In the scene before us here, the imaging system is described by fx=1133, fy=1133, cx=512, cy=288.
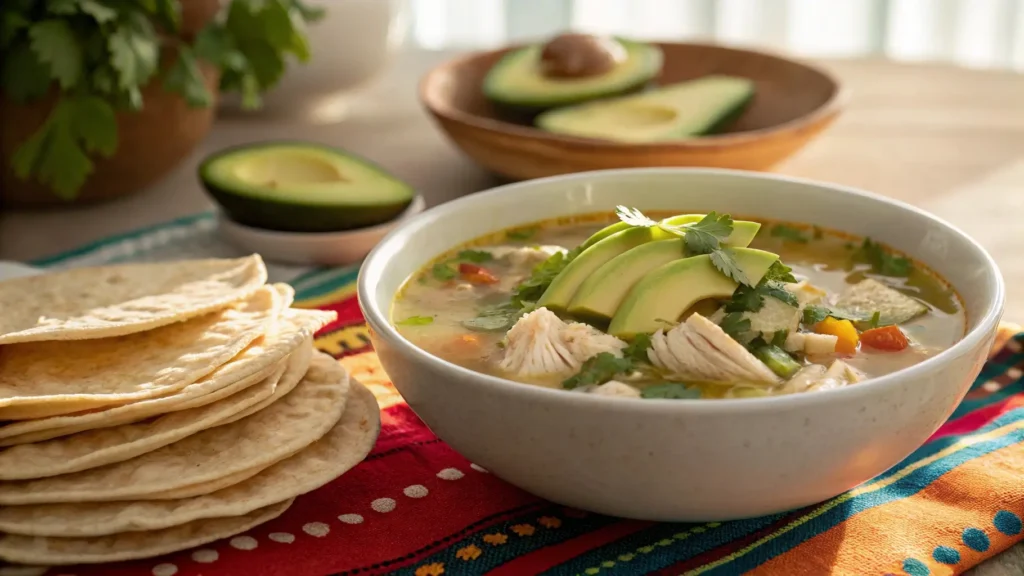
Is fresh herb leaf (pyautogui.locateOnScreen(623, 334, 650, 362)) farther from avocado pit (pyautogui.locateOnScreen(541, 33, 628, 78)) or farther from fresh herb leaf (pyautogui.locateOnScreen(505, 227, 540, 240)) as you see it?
avocado pit (pyautogui.locateOnScreen(541, 33, 628, 78))

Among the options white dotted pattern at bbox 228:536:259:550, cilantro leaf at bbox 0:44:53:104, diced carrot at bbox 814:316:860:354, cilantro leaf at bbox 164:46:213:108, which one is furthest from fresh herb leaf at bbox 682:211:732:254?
cilantro leaf at bbox 0:44:53:104

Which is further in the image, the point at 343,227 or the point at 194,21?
the point at 194,21

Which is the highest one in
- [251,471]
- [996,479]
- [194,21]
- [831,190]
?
[194,21]

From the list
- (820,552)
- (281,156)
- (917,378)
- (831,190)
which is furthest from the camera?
(281,156)

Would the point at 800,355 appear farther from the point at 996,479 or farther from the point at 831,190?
the point at 831,190

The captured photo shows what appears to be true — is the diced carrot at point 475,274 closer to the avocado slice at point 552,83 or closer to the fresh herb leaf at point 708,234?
the fresh herb leaf at point 708,234

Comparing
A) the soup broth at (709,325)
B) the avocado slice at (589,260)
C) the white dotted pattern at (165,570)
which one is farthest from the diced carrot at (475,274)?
the white dotted pattern at (165,570)

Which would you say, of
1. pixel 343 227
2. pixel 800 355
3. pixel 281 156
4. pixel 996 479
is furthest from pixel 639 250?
pixel 281 156

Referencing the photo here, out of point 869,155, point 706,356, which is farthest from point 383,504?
point 869,155
